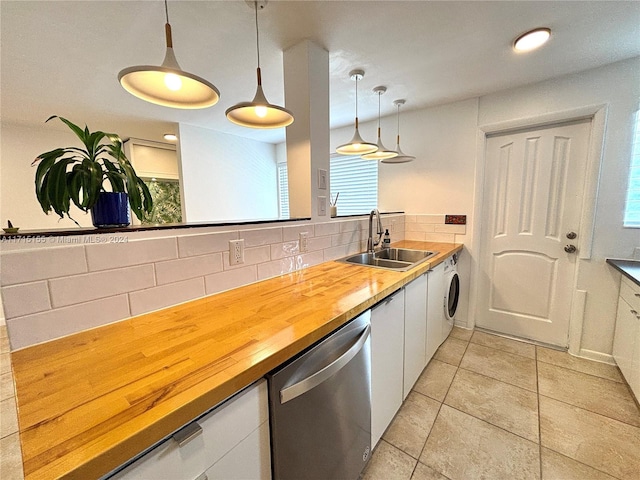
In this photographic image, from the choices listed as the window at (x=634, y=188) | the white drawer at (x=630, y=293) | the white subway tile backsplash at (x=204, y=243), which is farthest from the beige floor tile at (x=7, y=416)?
the window at (x=634, y=188)

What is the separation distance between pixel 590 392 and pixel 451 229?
1542 mm

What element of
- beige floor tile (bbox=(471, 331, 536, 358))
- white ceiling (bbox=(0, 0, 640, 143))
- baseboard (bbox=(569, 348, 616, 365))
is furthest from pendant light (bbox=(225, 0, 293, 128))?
baseboard (bbox=(569, 348, 616, 365))

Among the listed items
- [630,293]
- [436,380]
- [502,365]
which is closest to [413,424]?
[436,380]

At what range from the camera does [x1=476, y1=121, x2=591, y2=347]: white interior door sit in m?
2.16

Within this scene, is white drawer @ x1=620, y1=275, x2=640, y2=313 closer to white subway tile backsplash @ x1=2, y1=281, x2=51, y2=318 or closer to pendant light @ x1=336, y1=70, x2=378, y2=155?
pendant light @ x1=336, y1=70, x2=378, y2=155

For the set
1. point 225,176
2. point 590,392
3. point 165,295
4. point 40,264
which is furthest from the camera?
point 225,176

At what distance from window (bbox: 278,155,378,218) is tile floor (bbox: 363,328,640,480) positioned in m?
1.97

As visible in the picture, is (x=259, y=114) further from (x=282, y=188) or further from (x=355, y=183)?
(x=282, y=188)

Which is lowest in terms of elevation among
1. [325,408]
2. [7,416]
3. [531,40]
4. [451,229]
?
[7,416]

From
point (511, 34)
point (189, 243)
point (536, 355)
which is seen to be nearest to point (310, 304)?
point (189, 243)

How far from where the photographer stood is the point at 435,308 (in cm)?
200

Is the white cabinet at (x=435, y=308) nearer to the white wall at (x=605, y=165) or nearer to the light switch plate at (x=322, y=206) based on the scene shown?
the light switch plate at (x=322, y=206)

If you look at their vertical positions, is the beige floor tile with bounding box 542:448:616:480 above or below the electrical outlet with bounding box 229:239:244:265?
below

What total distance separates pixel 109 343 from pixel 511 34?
252 cm
